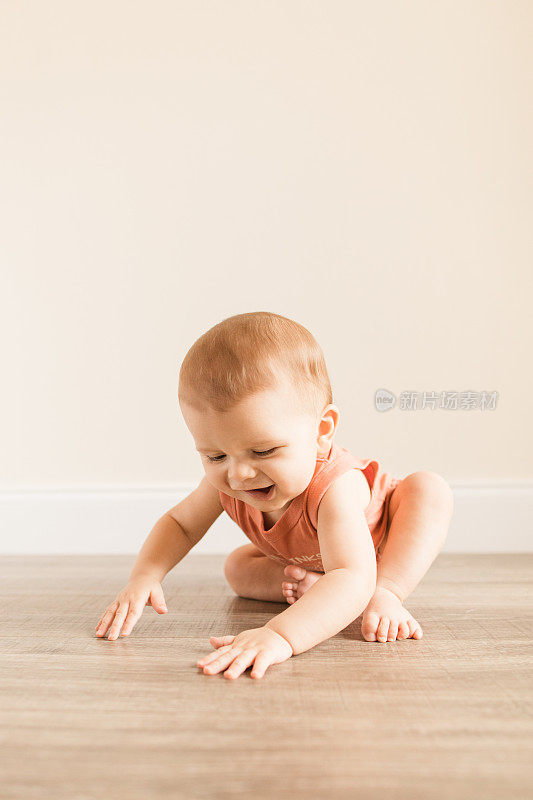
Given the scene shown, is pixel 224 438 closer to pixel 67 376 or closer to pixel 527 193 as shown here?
pixel 67 376

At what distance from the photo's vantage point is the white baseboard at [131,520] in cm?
176

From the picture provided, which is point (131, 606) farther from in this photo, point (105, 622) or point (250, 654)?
point (250, 654)

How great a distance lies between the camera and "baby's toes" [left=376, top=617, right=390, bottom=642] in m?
0.97

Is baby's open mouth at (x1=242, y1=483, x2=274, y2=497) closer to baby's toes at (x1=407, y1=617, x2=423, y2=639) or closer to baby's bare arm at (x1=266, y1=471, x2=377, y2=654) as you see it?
baby's bare arm at (x1=266, y1=471, x2=377, y2=654)

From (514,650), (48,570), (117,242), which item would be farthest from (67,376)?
(514,650)

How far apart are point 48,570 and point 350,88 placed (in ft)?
3.87

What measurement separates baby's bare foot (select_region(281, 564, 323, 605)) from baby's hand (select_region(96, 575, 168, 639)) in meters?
0.18

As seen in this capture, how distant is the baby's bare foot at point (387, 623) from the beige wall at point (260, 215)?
77cm

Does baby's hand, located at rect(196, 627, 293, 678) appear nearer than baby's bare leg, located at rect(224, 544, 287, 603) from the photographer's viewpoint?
Yes

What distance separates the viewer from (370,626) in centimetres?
99

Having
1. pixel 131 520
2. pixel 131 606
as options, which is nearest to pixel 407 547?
pixel 131 606

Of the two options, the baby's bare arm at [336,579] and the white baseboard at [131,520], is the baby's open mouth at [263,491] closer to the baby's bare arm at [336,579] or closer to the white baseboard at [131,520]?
the baby's bare arm at [336,579]

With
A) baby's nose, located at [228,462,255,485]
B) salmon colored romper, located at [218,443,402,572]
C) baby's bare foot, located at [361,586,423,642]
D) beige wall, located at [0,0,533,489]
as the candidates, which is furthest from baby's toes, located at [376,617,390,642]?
beige wall, located at [0,0,533,489]

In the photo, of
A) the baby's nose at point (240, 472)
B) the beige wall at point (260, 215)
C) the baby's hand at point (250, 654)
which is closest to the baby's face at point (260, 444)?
the baby's nose at point (240, 472)
